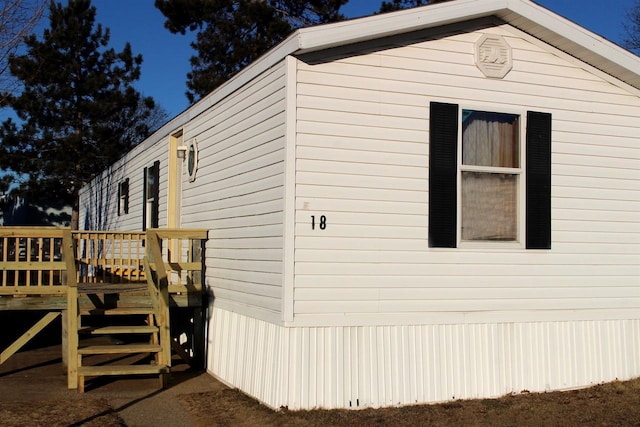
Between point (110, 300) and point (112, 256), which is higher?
point (112, 256)

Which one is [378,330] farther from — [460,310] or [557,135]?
[557,135]

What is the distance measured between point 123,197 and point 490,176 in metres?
10.7

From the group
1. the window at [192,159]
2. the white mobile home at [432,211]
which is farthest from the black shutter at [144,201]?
the white mobile home at [432,211]

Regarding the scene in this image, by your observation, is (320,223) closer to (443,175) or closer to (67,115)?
(443,175)

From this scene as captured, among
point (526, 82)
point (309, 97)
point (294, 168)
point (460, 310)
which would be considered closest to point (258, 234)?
point (294, 168)

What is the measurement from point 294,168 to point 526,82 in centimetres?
285

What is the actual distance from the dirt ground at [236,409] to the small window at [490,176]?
175cm

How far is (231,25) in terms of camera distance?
25.5 metres

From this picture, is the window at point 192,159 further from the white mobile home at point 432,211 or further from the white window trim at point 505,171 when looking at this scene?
the white window trim at point 505,171

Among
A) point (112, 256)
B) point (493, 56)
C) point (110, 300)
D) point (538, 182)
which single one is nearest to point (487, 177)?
point (538, 182)

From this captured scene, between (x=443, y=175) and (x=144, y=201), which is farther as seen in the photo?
(x=144, y=201)

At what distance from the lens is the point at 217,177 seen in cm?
Answer: 918

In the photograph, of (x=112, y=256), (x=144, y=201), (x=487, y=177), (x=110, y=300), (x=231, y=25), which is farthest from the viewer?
(x=231, y=25)

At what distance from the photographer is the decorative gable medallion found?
7.65m
